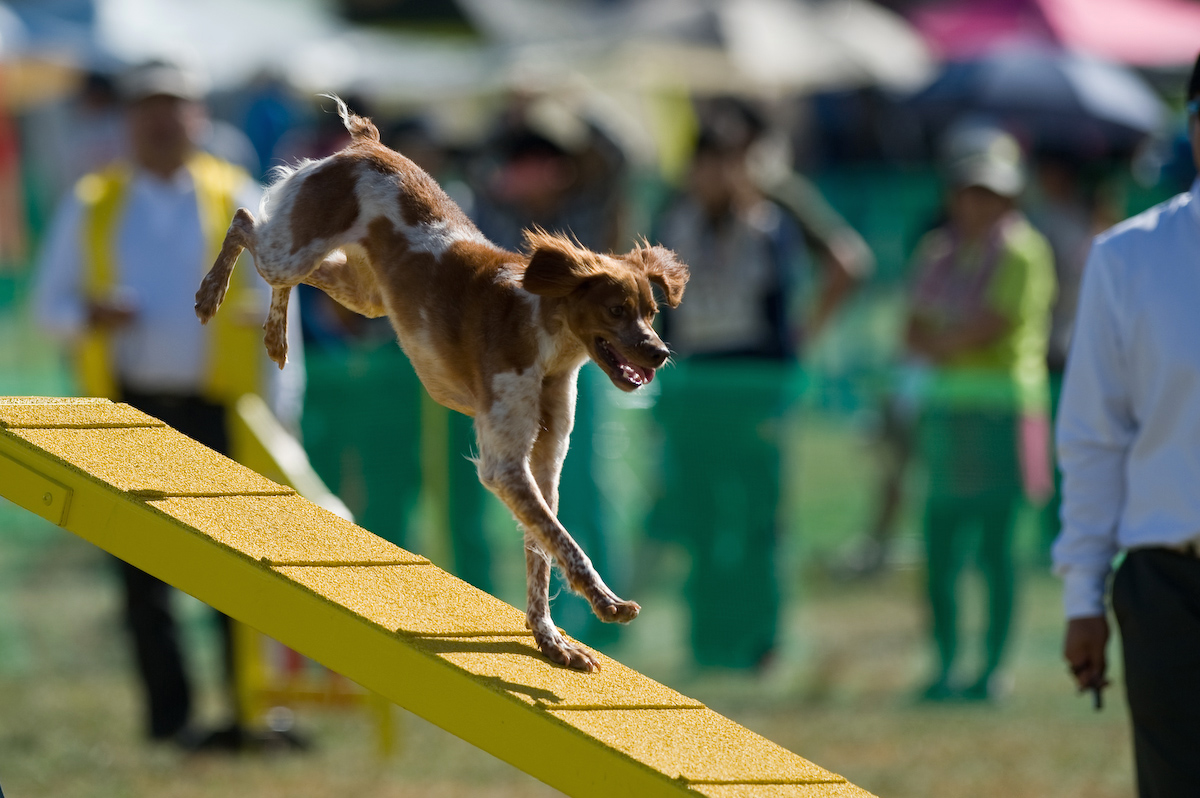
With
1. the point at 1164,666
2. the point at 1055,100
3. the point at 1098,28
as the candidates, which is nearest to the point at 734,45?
the point at 1098,28

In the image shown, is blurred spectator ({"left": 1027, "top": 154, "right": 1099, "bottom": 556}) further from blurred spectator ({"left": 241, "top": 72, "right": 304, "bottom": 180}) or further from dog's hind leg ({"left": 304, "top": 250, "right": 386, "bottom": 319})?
dog's hind leg ({"left": 304, "top": 250, "right": 386, "bottom": 319})

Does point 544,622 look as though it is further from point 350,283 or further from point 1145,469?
point 1145,469

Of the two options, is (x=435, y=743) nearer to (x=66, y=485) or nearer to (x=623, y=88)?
(x=66, y=485)

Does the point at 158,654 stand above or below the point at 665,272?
below

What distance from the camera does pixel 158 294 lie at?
6594 mm

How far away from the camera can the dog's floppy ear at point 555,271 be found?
232 centimetres

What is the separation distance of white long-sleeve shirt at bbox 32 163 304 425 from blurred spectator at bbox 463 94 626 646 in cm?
138

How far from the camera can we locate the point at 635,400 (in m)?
7.83

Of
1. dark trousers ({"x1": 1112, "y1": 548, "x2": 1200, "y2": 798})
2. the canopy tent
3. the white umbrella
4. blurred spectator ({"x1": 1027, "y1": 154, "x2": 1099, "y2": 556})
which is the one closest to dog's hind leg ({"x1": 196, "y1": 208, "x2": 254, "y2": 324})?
dark trousers ({"x1": 1112, "y1": 548, "x2": 1200, "y2": 798})

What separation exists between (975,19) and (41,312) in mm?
17066

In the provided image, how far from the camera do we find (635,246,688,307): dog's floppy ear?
240 cm

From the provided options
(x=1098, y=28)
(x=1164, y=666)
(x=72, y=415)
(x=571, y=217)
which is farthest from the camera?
(x=1098, y=28)

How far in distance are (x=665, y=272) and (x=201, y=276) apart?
460 centimetres

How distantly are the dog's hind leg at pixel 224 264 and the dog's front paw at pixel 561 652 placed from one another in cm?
82
